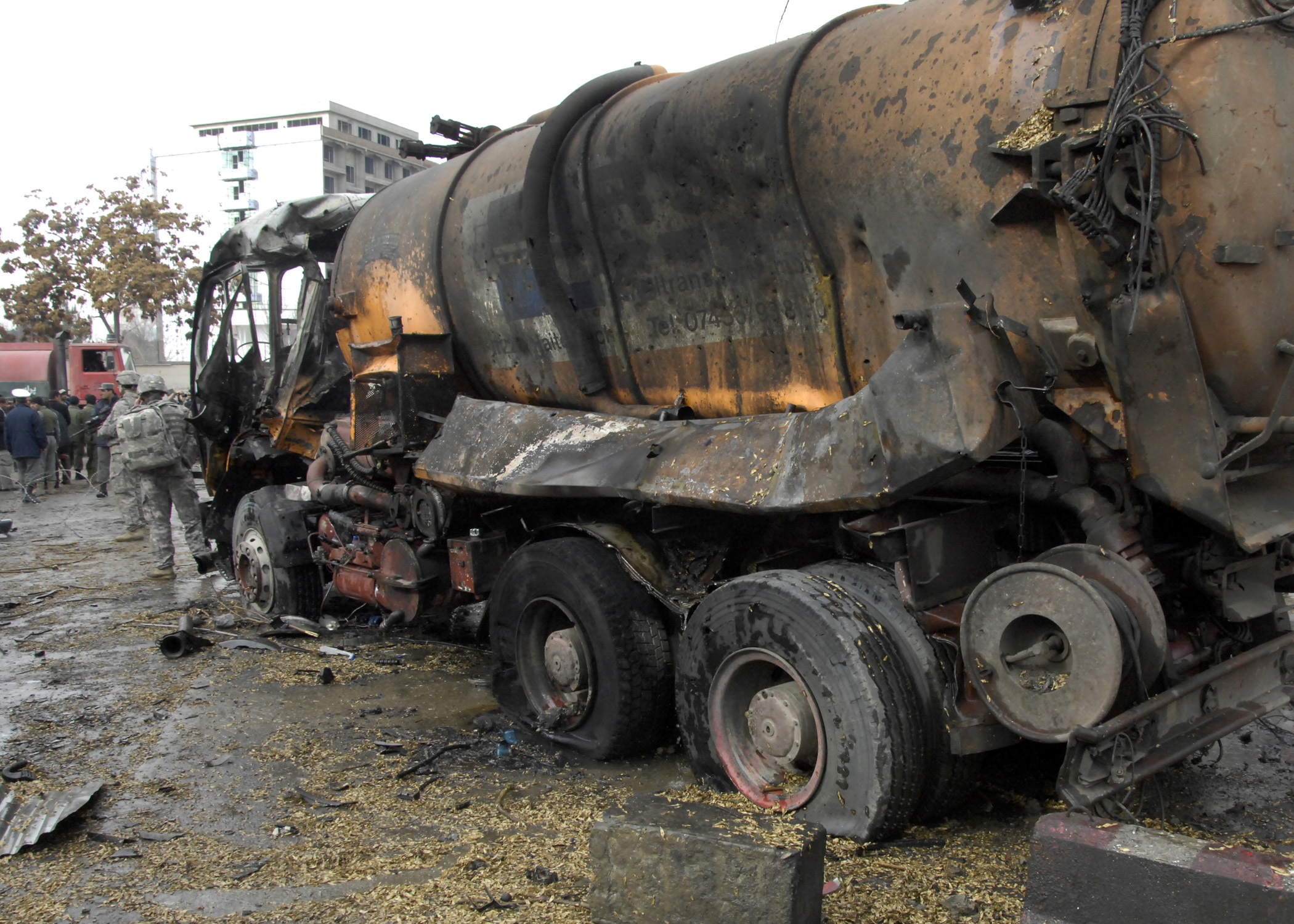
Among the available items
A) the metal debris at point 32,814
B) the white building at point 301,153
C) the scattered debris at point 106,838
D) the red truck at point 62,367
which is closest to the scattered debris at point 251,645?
the metal debris at point 32,814

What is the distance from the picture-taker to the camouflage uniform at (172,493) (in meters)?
9.16

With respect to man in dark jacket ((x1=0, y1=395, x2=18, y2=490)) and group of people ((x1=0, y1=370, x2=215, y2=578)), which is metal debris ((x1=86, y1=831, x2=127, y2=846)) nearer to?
group of people ((x1=0, y1=370, x2=215, y2=578))

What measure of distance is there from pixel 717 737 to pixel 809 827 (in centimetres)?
91

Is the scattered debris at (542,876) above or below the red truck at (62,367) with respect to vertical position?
below

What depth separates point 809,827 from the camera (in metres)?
2.79

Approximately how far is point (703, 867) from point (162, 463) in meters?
7.76

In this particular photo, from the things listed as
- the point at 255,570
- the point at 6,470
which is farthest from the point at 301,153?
the point at 255,570

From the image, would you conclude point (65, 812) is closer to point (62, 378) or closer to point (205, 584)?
point (205, 584)

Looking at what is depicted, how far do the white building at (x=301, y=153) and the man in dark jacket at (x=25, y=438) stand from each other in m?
37.6

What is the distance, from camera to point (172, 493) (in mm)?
9367

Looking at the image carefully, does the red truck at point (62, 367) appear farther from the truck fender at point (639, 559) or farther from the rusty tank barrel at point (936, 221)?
the truck fender at point (639, 559)

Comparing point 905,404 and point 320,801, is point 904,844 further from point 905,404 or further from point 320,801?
point 320,801

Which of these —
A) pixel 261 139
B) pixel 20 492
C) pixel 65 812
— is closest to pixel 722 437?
pixel 65 812

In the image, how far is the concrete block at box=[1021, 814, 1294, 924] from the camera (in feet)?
7.54
